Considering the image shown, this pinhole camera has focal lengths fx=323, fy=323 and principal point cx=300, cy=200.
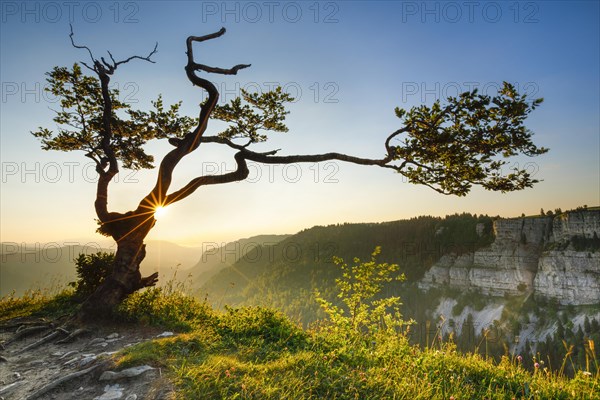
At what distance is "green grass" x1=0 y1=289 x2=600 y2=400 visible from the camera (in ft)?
14.5

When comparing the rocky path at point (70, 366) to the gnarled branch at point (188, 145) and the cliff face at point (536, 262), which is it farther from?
the cliff face at point (536, 262)

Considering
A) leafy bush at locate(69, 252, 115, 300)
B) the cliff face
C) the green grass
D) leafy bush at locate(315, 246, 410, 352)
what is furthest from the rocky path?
the cliff face

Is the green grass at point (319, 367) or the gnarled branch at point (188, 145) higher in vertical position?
the gnarled branch at point (188, 145)

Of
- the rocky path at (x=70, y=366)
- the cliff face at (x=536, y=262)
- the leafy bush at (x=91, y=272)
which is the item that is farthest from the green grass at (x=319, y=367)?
the cliff face at (x=536, y=262)

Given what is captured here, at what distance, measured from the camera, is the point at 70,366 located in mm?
5926

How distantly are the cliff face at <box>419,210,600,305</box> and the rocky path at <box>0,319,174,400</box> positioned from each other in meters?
162

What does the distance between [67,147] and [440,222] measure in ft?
695

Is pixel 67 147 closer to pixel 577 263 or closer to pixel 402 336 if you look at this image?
pixel 402 336

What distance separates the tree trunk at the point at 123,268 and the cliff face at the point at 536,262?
16077 centimetres

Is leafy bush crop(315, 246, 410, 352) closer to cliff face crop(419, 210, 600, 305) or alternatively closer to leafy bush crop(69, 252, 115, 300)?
leafy bush crop(69, 252, 115, 300)

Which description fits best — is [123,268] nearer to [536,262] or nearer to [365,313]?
[365,313]

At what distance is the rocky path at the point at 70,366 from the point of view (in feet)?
15.0

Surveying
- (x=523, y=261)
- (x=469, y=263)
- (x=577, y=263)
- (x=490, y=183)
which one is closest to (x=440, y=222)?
(x=469, y=263)

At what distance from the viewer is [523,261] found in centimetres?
14438
